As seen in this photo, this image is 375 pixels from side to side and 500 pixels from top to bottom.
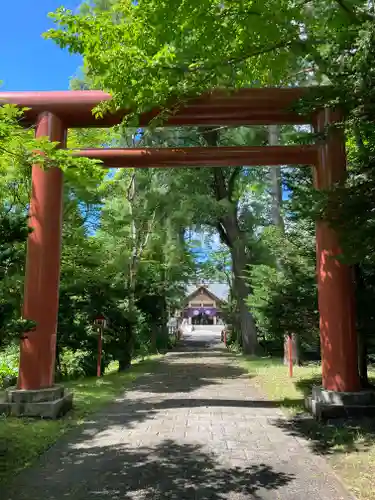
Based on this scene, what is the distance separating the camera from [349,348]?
6988 mm

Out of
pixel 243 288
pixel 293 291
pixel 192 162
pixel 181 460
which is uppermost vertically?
pixel 192 162

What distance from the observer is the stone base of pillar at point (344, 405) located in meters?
6.66

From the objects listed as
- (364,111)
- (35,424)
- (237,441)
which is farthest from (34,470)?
(364,111)

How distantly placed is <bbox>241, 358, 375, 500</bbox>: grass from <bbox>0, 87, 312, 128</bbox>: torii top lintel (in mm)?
4882

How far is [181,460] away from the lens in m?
5.05

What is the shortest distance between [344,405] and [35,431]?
4.52 metres

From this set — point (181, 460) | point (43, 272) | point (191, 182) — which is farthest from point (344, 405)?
point (191, 182)

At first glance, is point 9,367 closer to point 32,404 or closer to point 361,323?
point 32,404

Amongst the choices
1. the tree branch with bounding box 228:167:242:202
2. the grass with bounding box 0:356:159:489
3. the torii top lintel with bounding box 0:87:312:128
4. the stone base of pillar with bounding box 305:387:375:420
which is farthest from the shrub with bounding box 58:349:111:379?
the tree branch with bounding box 228:167:242:202

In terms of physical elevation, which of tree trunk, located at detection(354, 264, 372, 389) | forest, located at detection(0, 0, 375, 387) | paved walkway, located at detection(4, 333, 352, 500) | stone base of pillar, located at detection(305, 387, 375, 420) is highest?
forest, located at detection(0, 0, 375, 387)

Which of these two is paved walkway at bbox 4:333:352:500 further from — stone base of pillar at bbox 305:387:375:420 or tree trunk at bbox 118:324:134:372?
tree trunk at bbox 118:324:134:372

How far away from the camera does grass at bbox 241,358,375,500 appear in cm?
447

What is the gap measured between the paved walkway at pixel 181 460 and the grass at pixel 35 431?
7.8 inches

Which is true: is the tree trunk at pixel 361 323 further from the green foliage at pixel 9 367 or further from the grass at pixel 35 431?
the green foliage at pixel 9 367
